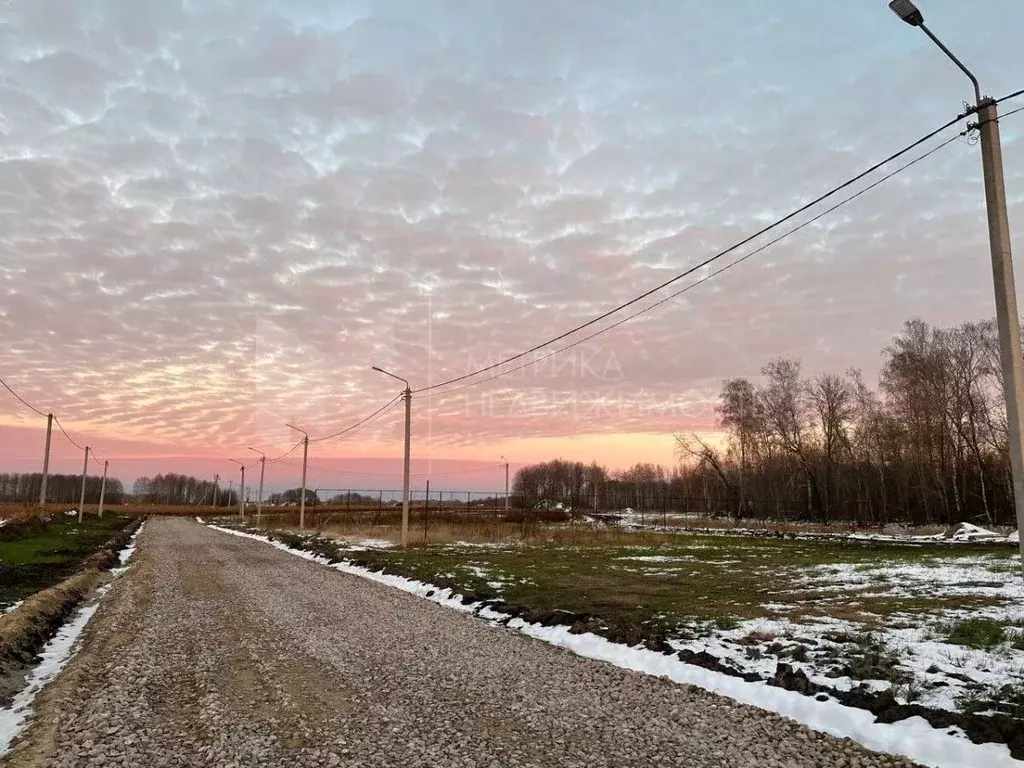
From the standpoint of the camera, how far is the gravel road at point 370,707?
17.8 ft

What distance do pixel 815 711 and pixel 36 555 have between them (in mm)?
27590

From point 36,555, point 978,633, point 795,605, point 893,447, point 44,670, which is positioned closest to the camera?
point 44,670

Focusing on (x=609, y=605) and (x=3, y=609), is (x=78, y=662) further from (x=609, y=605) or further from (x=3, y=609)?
(x=609, y=605)

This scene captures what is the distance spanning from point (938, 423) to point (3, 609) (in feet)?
201

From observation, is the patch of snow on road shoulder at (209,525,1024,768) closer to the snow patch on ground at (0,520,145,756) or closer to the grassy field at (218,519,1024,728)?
the grassy field at (218,519,1024,728)

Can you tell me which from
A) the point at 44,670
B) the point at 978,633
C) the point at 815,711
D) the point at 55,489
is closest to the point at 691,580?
the point at 978,633

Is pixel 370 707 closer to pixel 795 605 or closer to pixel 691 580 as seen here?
pixel 795 605

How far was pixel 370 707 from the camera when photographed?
21.9ft

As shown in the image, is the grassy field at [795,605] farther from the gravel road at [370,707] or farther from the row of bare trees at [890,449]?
the row of bare trees at [890,449]

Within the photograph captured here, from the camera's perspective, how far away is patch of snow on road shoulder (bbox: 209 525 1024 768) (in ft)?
17.7

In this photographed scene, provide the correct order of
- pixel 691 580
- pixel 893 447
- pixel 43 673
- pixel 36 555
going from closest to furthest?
pixel 43 673, pixel 691 580, pixel 36 555, pixel 893 447

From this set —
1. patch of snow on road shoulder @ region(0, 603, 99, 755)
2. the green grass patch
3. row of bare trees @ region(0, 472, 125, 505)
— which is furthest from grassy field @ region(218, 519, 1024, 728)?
row of bare trees @ region(0, 472, 125, 505)

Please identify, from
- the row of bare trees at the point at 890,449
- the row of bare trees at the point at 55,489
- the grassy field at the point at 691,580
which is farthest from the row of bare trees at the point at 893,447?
the row of bare trees at the point at 55,489

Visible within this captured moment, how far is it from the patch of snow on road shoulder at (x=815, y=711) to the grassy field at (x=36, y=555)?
39.0ft
